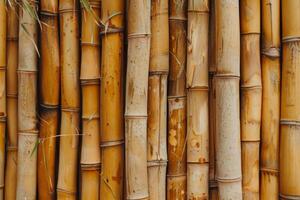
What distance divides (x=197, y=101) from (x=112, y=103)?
0.61 ft

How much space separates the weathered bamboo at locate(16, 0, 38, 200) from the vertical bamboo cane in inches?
0.7

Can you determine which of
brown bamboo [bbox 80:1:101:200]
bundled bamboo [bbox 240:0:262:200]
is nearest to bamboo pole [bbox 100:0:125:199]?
brown bamboo [bbox 80:1:101:200]

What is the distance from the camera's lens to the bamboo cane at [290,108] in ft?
2.98

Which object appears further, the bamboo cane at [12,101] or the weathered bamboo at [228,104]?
the bamboo cane at [12,101]

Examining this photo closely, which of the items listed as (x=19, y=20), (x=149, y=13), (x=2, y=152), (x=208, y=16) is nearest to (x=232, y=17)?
(x=208, y=16)

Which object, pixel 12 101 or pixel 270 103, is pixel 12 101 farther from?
pixel 270 103

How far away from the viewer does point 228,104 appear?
0.90 m

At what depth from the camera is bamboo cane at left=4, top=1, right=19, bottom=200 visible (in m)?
1.00

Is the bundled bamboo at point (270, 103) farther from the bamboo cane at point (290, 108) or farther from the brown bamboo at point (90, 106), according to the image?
the brown bamboo at point (90, 106)

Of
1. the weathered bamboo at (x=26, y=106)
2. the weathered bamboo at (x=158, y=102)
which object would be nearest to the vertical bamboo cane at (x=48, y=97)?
the weathered bamboo at (x=26, y=106)

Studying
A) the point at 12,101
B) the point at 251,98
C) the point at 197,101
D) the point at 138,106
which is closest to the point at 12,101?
the point at 12,101

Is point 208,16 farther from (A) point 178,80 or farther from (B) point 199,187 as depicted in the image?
(B) point 199,187

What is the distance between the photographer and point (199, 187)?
3.07 ft

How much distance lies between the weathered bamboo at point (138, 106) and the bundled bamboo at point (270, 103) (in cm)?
26
